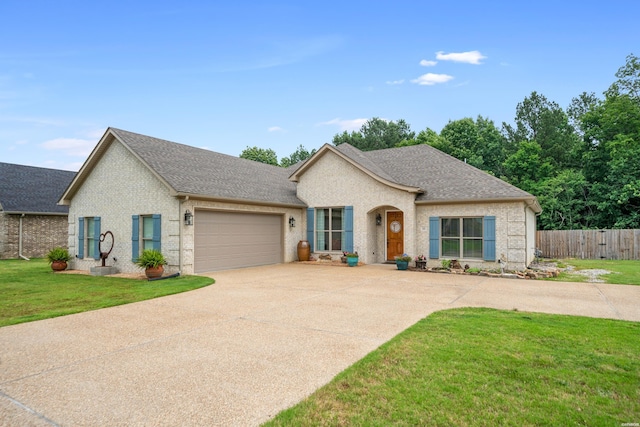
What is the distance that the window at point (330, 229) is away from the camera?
643 inches

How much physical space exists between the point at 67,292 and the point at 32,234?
15.7 m

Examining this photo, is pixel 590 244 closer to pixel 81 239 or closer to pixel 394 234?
pixel 394 234

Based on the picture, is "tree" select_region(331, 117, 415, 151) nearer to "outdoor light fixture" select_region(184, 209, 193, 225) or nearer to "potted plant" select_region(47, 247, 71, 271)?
"outdoor light fixture" select_region(184, 209, 193, 225)

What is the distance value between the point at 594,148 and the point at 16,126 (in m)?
40.0

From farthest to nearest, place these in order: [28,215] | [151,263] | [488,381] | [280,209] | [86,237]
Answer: [28,215], [280,209], [86,237], [151,263], [488,381]

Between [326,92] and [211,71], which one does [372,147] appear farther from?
[211,71]

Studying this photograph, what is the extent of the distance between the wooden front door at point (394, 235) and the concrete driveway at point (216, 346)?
238 inches

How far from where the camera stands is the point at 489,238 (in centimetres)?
1339

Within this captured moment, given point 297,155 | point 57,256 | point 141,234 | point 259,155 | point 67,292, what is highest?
point 297,155

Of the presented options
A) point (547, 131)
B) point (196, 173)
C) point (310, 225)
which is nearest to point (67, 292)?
point (196, 173)

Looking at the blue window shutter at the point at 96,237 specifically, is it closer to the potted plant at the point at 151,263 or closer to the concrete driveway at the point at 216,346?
the potted plant at the point at 151,263

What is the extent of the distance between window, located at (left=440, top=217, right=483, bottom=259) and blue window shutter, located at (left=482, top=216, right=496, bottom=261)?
1.06 feet

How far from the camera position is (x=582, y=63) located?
21.1 m

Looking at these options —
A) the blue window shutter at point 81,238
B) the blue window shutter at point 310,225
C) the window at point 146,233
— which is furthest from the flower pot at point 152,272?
the blue window shutter at point 310,225
